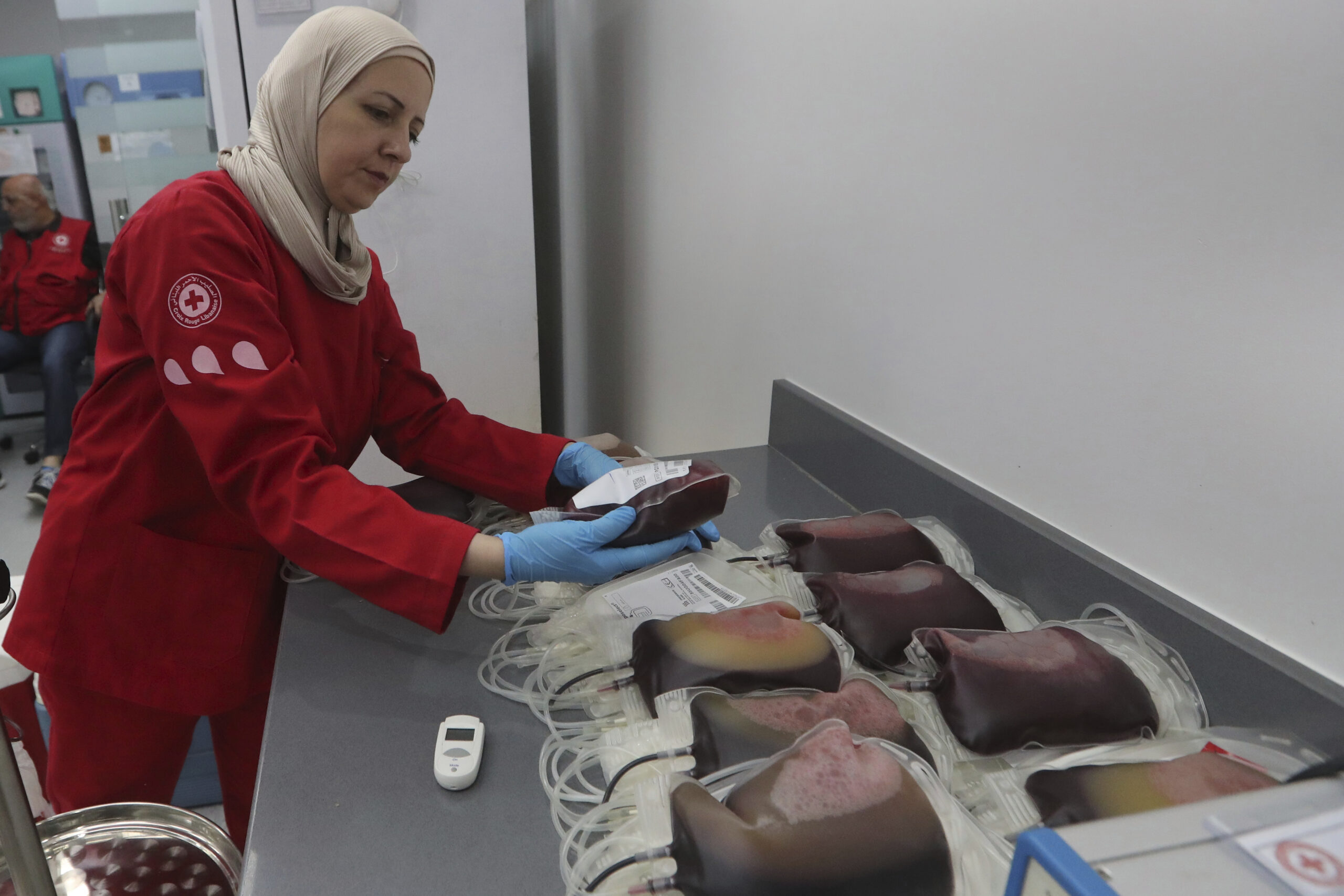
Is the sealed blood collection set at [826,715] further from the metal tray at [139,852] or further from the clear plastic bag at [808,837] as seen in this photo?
the metal tray at [139,852]

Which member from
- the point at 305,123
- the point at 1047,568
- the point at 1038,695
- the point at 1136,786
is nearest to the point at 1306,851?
the point at 1136,786

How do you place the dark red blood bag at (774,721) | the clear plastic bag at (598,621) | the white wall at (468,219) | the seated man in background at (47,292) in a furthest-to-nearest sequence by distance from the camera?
1. the seated man in background at (47,292)
2. the white wall at (468,219)
3. the clear plastic bag at (598,621)
4. the dark red blood bag at (774,721)

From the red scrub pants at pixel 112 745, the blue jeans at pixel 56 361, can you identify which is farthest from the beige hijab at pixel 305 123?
the blue jeans at pixel 56 361

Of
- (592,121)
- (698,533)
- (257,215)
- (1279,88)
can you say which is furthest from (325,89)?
(592,121)

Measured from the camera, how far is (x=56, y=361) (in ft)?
12.1

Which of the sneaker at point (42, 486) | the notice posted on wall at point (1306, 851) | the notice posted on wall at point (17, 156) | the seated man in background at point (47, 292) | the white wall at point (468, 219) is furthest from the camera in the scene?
the notice posted on wall at point (17, 156)

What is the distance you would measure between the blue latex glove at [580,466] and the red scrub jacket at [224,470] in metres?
0.03

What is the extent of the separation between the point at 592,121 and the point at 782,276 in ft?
4.77

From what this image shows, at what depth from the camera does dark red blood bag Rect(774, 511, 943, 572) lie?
0.96m

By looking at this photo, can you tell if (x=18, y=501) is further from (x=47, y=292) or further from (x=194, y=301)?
(x=194, y=301)

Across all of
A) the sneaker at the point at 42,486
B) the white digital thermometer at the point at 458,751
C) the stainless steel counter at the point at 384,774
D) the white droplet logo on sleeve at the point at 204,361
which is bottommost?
the sneaker at the point at 42,486

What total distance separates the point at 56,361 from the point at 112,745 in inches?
136

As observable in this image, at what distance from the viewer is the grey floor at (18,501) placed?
2.94m

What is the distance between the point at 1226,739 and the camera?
0.63 m
